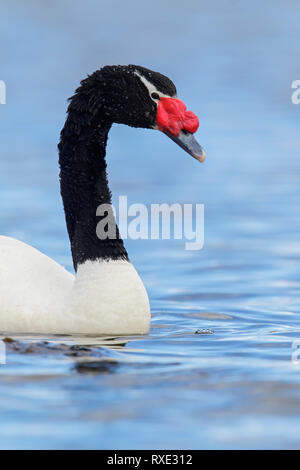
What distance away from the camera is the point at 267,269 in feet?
49.0

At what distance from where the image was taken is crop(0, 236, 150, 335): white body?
9.96m

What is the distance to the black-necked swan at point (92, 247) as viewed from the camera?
999cm

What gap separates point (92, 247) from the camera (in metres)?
10.4

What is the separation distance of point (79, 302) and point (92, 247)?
2.02 ft

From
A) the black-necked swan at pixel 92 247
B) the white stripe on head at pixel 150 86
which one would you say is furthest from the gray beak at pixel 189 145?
the white stripe on head at pixel 150 86

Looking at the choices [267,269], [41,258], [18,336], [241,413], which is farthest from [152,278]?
[241,413]

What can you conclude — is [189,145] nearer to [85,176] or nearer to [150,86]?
[150,86]

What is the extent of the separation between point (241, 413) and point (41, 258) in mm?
3747

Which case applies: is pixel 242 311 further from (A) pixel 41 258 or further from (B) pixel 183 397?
(B) pixel 183 397

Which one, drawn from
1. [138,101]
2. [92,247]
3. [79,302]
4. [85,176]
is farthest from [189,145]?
[79,302]

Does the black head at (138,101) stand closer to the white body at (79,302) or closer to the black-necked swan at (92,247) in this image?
the black-necked swan at (92,247)

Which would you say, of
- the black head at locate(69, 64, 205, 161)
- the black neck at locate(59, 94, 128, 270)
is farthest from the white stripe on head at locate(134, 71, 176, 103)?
the black neck at locate(59, 94, 128, 270)

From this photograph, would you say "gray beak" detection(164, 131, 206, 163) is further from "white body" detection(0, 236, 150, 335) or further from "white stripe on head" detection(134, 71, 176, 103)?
"white body" detection(0, 236, 150, 335)
